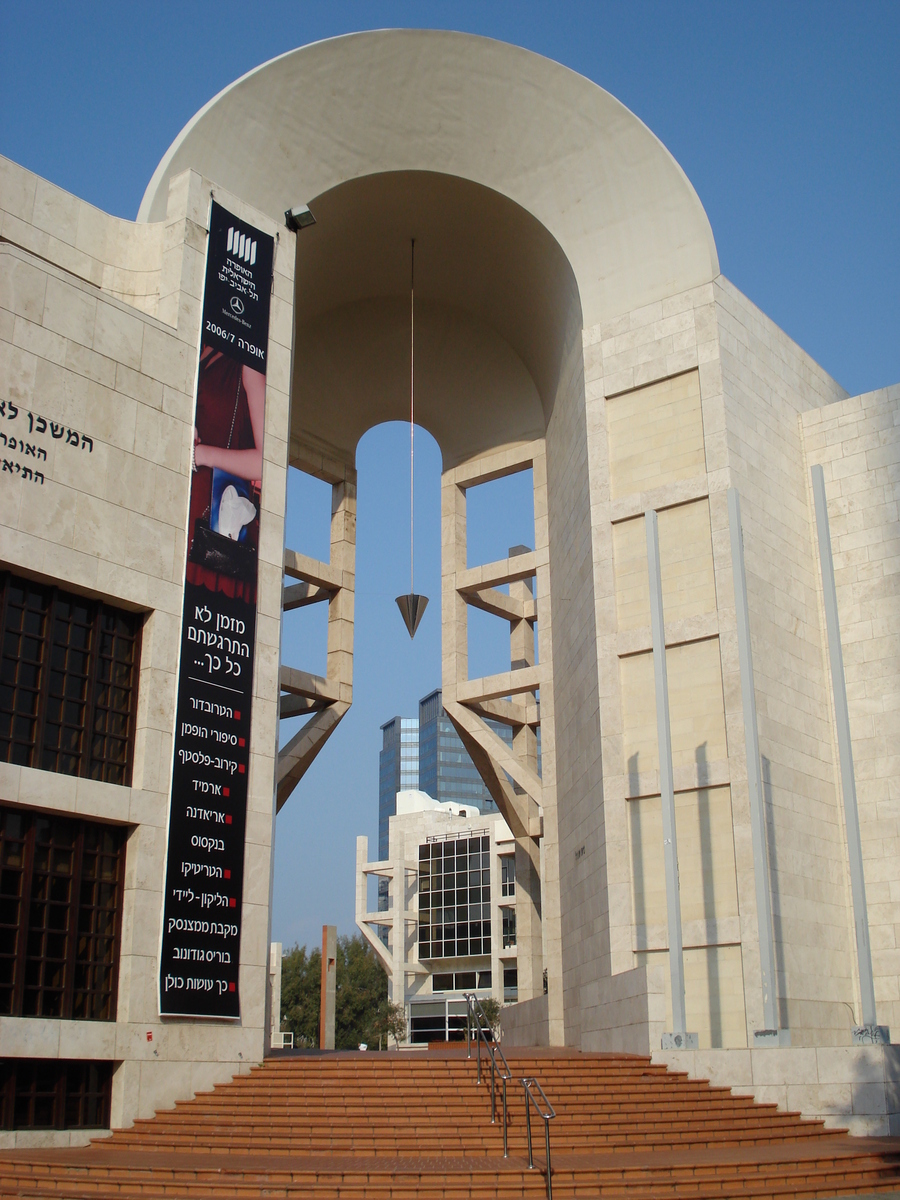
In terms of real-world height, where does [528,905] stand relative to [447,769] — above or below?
below

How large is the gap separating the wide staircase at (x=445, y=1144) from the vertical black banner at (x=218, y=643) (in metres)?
1.96

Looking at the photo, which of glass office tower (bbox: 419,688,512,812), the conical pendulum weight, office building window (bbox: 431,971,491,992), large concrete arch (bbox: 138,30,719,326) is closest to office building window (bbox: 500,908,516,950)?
office building window (bbox: 431,971,491,992)

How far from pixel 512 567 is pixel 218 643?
11.4 meters

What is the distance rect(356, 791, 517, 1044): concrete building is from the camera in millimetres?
66125

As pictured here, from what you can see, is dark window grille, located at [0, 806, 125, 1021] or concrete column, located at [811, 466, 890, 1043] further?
concrete column, located at [811, 466, 890, 1043]

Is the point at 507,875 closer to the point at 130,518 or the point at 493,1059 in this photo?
the point at 130,518

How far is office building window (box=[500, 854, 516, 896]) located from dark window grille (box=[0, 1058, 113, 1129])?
5314 centimetres

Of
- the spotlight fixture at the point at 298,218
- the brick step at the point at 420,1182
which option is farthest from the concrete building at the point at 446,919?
the brick step at the point at 420,1182

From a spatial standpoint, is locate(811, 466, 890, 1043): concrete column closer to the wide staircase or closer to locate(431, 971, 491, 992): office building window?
the wide staircase

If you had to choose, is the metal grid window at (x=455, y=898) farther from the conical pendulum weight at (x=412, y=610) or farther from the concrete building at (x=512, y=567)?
the conical pendulum weight at (x=412, y=610)

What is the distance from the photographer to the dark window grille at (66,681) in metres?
14.7

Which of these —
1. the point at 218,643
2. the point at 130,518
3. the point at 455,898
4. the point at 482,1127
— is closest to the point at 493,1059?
the point at 482,1127

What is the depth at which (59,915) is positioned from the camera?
1462cm

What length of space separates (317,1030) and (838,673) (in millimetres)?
49539
